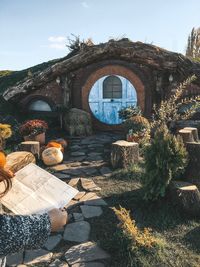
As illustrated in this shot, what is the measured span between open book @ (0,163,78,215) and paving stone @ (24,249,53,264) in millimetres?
1885

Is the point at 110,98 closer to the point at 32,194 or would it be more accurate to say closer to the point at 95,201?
the point at 95,201

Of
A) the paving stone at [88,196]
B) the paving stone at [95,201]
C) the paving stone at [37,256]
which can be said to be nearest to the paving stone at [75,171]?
the paving stone at [88,196]

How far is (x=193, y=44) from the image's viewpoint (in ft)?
71.0

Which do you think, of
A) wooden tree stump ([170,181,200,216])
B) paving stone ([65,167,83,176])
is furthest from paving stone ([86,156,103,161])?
wooden tree stump ([170,181,200,216])

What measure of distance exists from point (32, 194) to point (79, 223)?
290cm

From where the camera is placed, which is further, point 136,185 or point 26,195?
point 136,185

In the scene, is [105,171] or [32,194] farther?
[105,171]

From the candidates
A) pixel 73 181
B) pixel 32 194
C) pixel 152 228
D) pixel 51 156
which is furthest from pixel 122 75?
pixel 32 194

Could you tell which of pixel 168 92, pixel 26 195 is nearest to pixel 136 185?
pixel 26 195

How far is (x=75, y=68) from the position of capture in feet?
44.7

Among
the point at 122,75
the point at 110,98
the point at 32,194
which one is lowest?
the point at 32,194

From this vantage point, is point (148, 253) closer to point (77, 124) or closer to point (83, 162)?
point (83, 162)

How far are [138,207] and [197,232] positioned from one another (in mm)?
1190

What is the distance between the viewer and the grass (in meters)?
4.40
